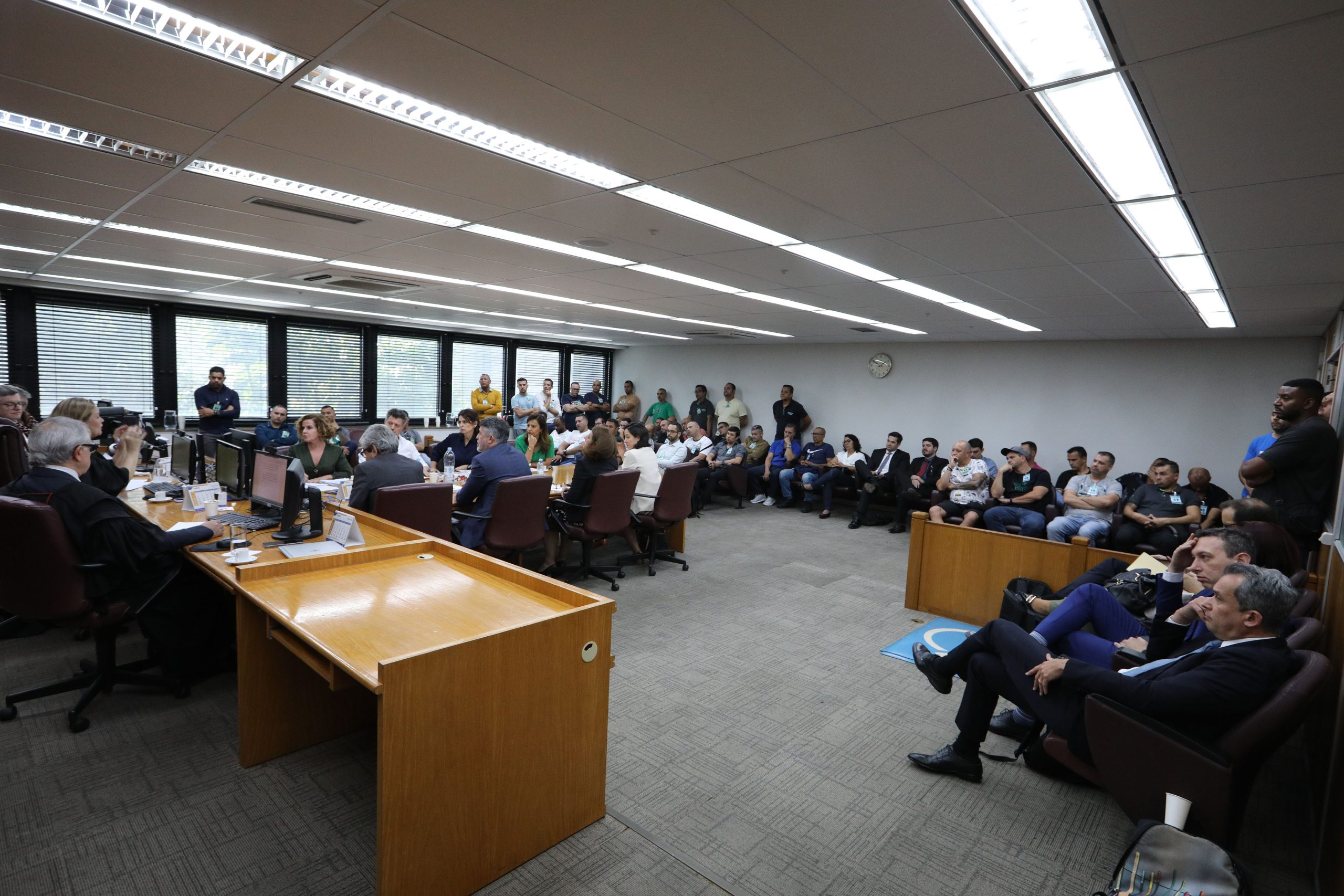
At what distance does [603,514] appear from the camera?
490 cm

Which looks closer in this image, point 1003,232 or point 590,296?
point 1003,232

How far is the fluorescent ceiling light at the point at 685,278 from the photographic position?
492cm

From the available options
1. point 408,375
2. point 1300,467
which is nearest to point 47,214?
point 408,375

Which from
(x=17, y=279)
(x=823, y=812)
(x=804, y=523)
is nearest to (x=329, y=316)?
(x=17, y=279)

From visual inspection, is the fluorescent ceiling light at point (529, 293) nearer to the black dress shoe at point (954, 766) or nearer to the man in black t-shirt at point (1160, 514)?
the black dress shoe at point (954, 766)

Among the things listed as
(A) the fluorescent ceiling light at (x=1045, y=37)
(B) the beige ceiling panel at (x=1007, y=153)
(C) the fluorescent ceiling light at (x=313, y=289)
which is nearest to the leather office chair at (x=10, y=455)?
(C) the fluorescent ceiling light at (x=313, y=289)

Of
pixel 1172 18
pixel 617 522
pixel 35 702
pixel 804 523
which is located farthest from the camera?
pixel 804 523

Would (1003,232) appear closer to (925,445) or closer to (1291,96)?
(1291,96)

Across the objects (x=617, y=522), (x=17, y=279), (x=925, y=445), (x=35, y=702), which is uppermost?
(x=17, y=279)

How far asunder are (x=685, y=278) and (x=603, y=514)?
2.03 meters

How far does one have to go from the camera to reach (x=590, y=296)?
21.4 feet

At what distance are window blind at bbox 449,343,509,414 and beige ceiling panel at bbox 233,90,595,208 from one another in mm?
8695

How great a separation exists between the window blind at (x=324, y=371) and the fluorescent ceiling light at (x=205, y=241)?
5.00 metres

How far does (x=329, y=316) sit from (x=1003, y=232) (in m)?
9.13
